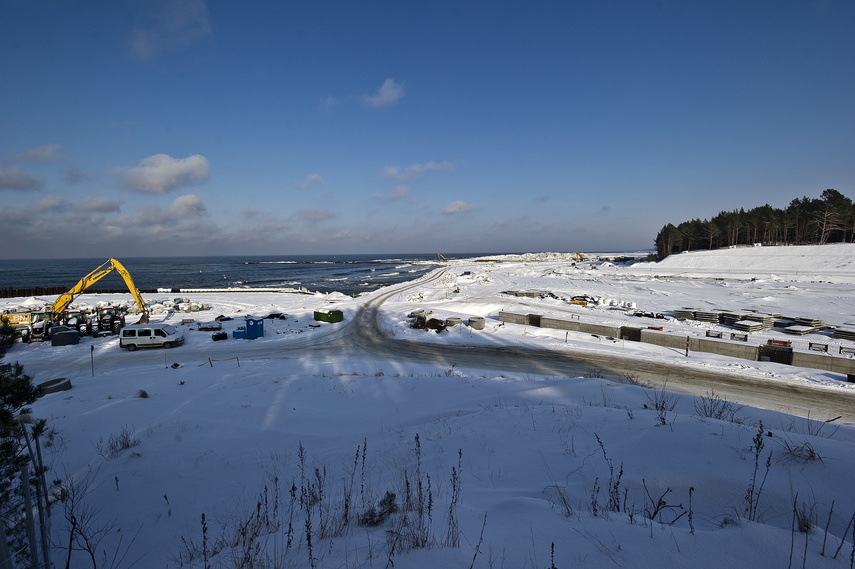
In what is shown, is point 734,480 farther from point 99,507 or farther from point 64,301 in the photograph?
point 64,301

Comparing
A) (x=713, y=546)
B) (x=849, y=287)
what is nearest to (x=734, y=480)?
(x=713, y=546)

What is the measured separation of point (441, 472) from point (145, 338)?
2683cm

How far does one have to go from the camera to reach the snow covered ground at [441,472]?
3537 millimetres

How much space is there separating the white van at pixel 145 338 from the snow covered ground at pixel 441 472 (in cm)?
645

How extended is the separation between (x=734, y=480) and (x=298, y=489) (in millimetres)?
6562

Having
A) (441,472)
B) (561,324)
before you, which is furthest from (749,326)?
(441,472)

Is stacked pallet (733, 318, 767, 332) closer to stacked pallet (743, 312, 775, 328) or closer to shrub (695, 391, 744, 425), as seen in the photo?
stacked pallet (743, 312, 775, 328)

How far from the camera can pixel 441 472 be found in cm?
607

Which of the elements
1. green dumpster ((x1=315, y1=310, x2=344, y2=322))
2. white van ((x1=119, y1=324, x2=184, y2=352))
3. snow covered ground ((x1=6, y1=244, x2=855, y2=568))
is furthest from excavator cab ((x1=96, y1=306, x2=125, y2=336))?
green dumpster ((x1=315, y1=310, x2=344, y2=322))

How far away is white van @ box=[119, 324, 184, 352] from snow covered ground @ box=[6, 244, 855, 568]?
6.45 m

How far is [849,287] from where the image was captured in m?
45.5

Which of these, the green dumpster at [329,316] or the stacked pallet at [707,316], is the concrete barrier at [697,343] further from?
the green dumpster at [329,316]

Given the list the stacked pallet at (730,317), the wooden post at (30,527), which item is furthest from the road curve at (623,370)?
the wooden post at (30,527)

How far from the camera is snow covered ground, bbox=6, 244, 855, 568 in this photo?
11.6ft
